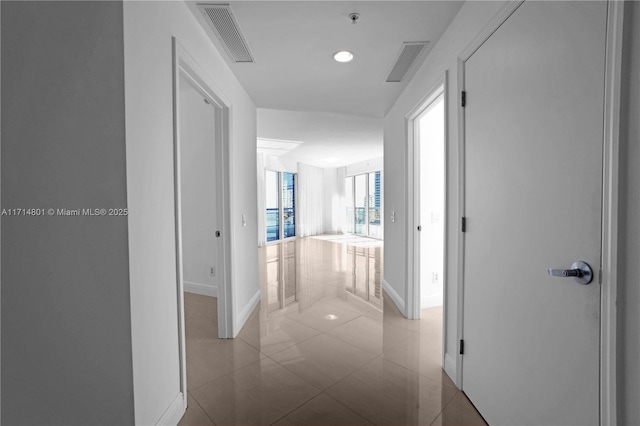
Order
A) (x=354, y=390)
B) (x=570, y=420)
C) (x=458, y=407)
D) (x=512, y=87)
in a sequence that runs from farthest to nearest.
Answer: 1. (x=354, y=390)
2. (x=458, y=407)
3. (x=512, y=87)
4. (x=570, y=420)

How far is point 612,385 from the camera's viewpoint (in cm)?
97

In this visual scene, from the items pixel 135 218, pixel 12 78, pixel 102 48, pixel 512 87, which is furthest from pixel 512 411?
pixel 12 78

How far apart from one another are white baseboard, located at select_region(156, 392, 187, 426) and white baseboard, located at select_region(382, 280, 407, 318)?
236 cm

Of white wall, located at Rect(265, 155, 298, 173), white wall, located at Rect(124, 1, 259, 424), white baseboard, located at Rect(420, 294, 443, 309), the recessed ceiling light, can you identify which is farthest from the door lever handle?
white wall, located at Rect(265, 155, 298, 173)

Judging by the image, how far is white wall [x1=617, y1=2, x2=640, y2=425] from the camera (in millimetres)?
909

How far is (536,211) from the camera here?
1.34 m

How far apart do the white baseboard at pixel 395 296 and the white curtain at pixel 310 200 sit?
6.50m

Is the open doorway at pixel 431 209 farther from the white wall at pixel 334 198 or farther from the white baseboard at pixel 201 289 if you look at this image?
the white wall at pixel 334 198

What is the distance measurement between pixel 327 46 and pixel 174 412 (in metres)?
2.71

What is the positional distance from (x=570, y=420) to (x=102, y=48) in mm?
2408

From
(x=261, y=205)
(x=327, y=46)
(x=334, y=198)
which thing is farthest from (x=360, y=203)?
(x=327, y=46)

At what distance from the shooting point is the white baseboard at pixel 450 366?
2166 millimetres

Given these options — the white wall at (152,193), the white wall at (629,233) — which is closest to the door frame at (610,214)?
the white wall at (629,233)

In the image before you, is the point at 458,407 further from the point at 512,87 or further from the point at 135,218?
the point at 135,218
